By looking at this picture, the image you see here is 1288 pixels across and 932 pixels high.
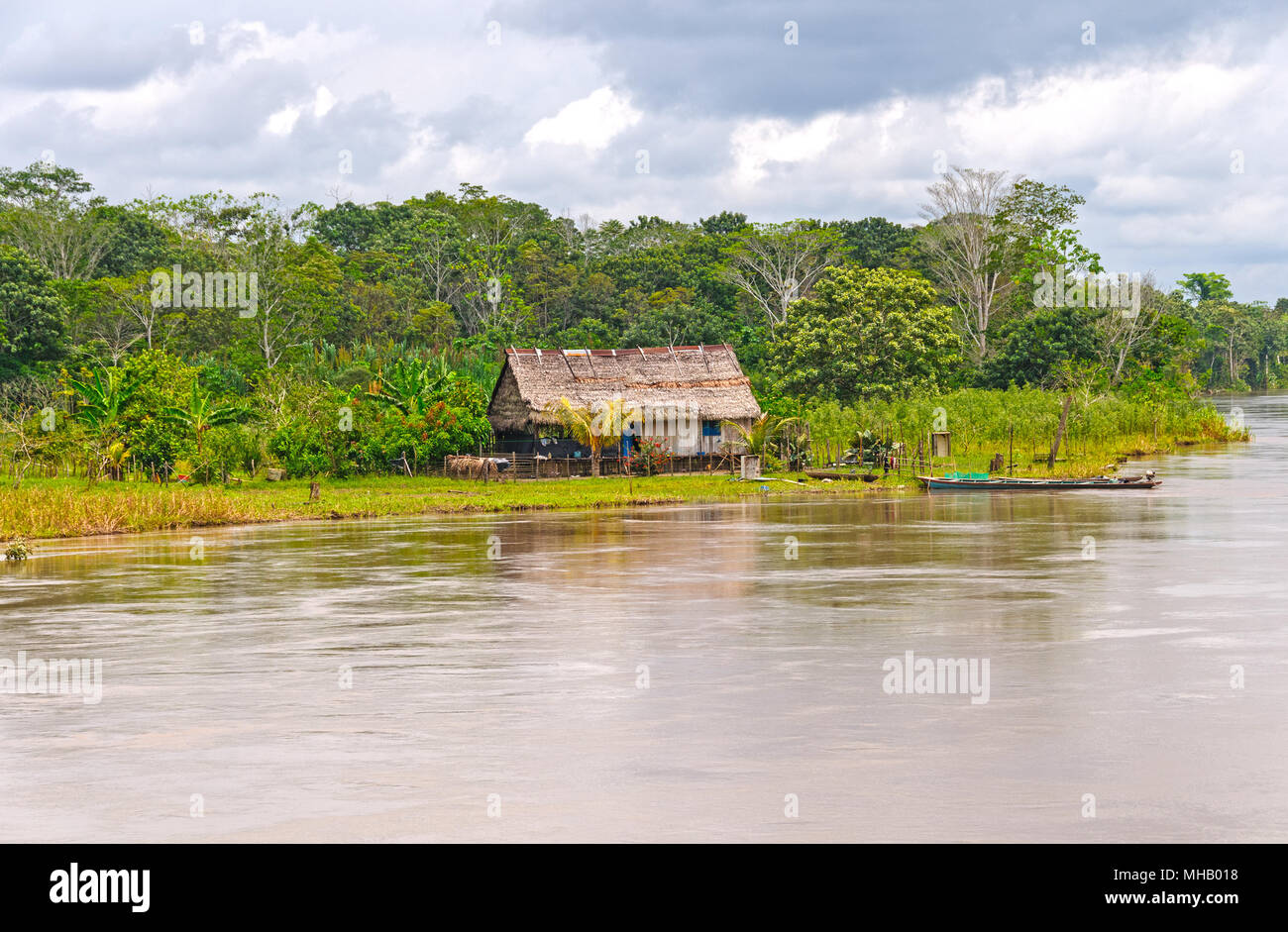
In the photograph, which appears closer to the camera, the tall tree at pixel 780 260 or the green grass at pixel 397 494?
the green grass at pixel 397 494

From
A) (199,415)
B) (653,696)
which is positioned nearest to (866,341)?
(199,415)

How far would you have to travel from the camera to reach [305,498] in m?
33.0

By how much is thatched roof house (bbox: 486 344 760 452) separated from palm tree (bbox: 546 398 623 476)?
0.40 metres

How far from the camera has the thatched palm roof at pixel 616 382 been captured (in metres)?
42.6

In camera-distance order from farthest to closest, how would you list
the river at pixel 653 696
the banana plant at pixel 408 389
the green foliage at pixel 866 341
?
the green foliage at pixel 866 341 < the banana plant at pixel 408 389 < the river at pixel 653 696

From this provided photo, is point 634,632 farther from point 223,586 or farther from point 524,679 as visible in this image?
point 223,586

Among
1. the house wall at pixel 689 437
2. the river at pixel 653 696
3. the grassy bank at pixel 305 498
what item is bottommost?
the river at pixel 653 696

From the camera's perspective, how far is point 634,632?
14.8 m

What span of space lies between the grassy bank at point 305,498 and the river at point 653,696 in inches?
188

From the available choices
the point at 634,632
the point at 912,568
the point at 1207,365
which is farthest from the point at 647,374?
the point at 1207,365

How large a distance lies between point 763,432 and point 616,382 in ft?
17.7

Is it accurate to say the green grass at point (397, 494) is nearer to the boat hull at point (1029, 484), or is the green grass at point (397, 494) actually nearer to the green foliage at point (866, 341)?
the boat hull at point (1029, 484)

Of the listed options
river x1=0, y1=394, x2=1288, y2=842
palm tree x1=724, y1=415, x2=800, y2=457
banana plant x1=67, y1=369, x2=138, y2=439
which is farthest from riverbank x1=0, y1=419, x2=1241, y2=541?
river x1=0, y1=394, x2=1288, y2=842

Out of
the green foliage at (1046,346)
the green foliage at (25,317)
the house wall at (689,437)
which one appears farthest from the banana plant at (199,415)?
the green foliage at (1046,346)
